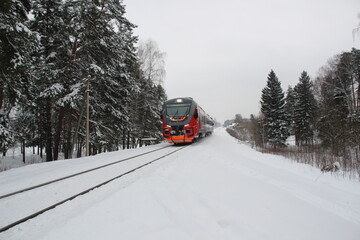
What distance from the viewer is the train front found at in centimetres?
1173

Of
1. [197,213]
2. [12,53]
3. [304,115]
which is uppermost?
[12,53]

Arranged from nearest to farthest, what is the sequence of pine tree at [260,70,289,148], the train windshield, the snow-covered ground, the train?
1. the snow-covered ground
2. the train
3. the train windshield
4. pine tree at [260,70,289,148]

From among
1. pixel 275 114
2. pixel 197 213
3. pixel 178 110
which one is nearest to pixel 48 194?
pixel 197 213

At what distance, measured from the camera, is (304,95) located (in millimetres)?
29156

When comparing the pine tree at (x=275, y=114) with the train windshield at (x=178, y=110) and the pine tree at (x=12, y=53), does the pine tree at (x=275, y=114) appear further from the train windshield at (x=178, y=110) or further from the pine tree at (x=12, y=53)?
the pine tree at (x=12, y=53)

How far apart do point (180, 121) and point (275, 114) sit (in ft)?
74.2

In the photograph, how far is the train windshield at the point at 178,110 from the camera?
12.1m

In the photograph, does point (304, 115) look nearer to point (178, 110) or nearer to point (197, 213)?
point (178, 110)

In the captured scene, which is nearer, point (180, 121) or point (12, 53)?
point (12, 53)

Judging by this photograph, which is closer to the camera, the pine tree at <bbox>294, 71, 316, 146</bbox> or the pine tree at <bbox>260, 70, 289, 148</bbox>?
the pine tree at <bbox>260, 70, 289, 148</bbox>

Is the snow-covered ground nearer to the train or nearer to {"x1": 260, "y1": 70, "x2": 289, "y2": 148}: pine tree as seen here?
the train

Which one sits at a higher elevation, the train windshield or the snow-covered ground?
the train windshield

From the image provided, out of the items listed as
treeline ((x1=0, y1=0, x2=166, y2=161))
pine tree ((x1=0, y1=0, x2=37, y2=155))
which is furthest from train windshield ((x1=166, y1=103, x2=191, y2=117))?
pine tree ((x1=0, y1=0, x2=37, y2=155))

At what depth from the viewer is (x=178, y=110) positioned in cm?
1227
